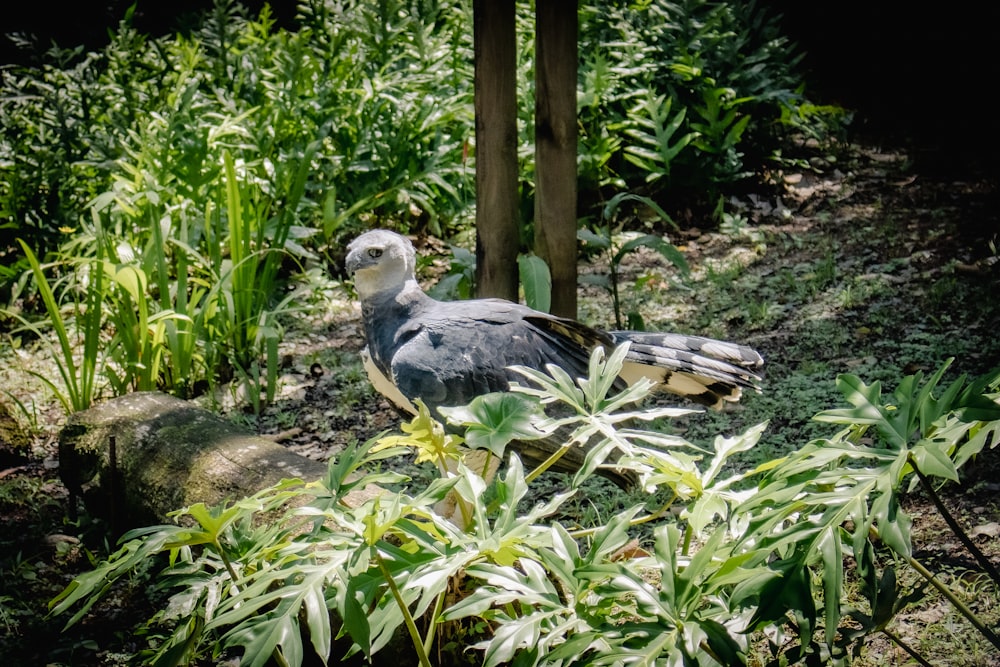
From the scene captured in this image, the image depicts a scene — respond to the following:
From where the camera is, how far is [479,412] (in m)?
1.87

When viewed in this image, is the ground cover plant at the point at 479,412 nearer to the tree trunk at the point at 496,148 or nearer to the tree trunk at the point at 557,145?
the tree trunk at the point at 557,145

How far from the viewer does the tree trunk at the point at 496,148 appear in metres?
3.45

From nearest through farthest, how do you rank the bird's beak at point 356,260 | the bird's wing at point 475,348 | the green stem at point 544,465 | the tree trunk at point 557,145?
the green stem at point 544,465
the bird's wing at point 475,348
the bird's beak at point 356,260
the tree trunk at point 557,145

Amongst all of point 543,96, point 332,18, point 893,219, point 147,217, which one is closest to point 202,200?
point 147,217

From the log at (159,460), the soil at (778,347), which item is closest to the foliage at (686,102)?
the soil at (778,347)

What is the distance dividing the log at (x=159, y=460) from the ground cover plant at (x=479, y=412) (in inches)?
6.6

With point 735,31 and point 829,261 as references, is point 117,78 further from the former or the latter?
point 829,261

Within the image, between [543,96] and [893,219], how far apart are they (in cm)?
251

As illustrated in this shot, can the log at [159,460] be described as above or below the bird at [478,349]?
below

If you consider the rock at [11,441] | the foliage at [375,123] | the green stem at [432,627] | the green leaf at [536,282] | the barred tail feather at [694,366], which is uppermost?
the foliage at [375,123]

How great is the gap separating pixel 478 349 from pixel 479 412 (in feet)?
3.29

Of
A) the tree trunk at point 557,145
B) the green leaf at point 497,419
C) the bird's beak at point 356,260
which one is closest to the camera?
the green leaf at point 497,419

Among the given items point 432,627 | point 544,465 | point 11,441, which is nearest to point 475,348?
point 544,465

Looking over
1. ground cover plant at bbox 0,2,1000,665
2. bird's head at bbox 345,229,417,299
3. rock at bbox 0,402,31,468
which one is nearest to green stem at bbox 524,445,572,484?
ground cover plant at bbox 0,2,1000,665
